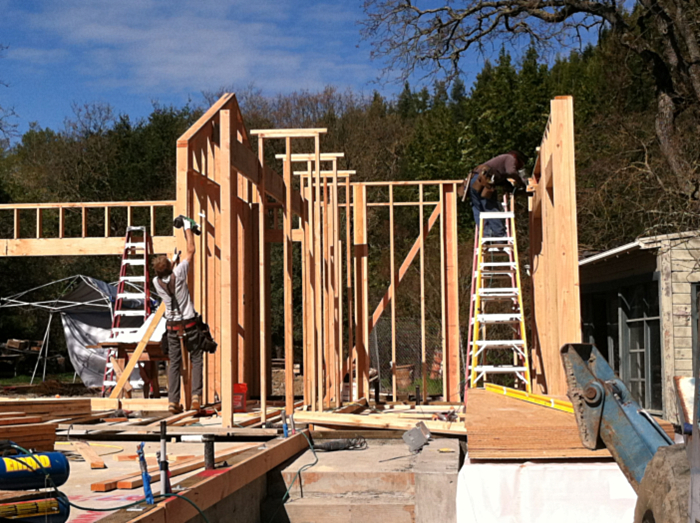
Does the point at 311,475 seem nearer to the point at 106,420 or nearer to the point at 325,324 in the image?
the point at 106,420

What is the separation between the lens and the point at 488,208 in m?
9.78

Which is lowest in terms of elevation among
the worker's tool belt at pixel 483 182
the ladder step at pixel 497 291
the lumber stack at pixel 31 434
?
the lumber stack at pixel 31 434

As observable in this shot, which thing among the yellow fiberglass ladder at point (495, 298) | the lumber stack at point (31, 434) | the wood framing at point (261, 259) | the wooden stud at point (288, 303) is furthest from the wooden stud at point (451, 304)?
the lumber stack at point (31, 434)

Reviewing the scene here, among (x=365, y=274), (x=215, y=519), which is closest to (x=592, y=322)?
(x=365, y=274)

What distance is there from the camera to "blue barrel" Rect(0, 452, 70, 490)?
2.97 m

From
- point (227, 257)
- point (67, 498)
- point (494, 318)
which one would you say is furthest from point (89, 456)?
point (494, 318)

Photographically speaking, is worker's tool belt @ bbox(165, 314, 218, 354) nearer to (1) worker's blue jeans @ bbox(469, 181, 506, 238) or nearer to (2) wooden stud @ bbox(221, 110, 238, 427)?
(2) wooden stud @ bbox(221, 110, 238, 427)

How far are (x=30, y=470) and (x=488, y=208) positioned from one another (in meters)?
7.44

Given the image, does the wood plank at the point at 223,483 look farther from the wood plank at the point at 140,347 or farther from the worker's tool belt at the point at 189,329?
the wood plank at the point at 140,347

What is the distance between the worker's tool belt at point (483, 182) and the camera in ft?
30.7

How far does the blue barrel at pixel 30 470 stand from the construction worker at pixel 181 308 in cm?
451

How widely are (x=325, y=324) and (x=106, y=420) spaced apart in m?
2.66

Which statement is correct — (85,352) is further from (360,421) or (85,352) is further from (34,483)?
Result: (34,483)

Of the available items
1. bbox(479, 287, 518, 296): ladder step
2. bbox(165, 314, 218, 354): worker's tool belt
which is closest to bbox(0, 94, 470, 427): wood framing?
bbox(165, 314, 218, 354): worker's tool belt
